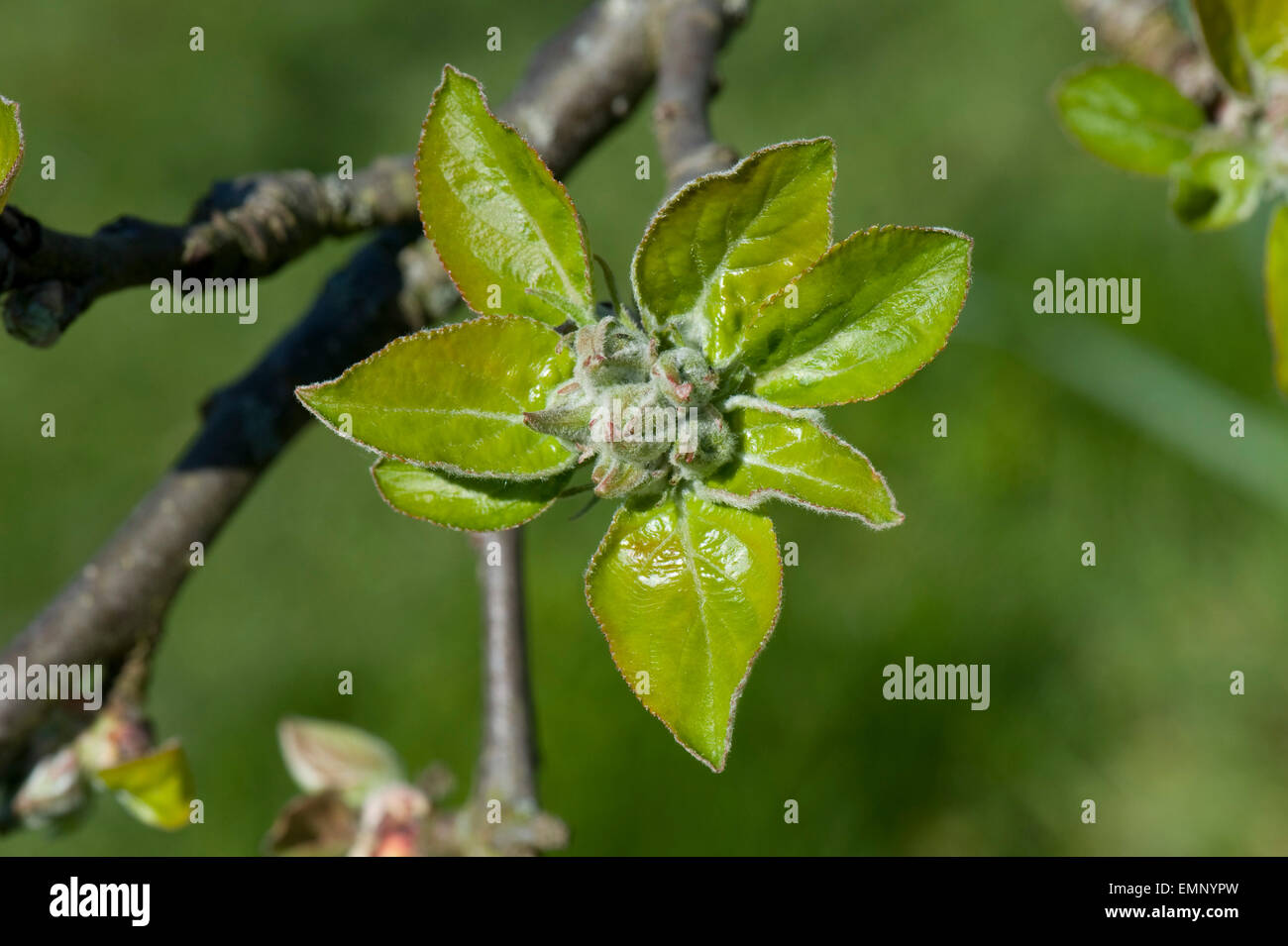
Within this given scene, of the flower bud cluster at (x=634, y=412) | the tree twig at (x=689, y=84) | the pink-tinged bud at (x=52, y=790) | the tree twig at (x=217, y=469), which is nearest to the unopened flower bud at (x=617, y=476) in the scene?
the flower bud cluster at (x=634, y=412)

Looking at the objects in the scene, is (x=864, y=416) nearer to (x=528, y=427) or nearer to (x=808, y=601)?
(x=808, y=601)

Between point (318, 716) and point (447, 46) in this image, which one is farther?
point (447, 46)

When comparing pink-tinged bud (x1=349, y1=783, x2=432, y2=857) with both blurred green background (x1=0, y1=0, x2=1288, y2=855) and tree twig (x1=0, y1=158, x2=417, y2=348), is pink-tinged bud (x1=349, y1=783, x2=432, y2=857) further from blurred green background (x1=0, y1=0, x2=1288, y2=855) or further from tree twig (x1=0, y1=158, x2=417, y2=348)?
blurred green background (x1=0, y1=0, x2=1288, y2=855)

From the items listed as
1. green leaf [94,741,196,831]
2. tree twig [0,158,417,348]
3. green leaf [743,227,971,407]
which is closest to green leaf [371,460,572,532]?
green leaf [743,227,971,407]

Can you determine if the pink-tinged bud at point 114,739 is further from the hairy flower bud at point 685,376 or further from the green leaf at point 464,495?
the hairy flower bud at point 685,376

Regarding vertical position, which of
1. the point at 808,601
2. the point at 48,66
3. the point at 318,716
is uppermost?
the point at 48,66

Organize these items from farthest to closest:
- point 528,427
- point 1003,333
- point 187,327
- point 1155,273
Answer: point 187,327
point 1155,273
point 1003,333
point 528,427

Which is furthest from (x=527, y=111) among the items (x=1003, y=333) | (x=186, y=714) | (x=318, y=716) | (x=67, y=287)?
(x=186, y=714)

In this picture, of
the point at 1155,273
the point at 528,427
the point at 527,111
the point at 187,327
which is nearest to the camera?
the point at 528,427
